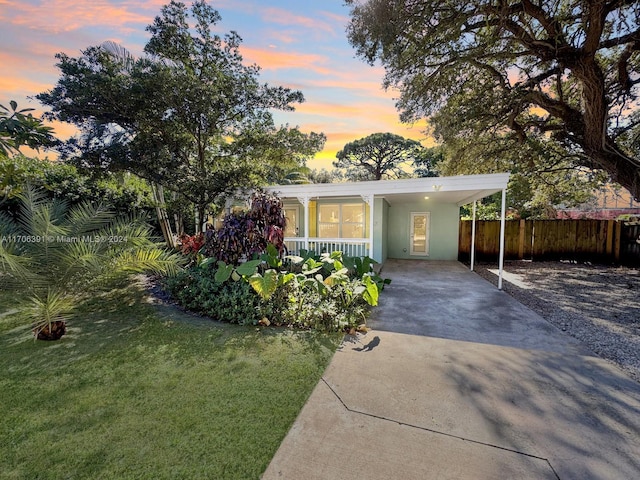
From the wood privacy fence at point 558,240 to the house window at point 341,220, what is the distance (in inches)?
171

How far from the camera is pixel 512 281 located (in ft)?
25.4

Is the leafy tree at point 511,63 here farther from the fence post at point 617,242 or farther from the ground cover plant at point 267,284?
the ground cover plant at point 267,284

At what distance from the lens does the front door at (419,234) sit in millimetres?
11336

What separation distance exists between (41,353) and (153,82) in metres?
5.89

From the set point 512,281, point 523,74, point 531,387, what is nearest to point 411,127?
point 523,74

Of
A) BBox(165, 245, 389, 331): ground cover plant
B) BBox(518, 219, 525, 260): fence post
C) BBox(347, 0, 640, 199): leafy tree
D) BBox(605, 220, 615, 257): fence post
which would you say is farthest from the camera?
BBox(518, 219, 525, 260): fence post

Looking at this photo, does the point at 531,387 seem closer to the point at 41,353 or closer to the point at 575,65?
the point at 41,353

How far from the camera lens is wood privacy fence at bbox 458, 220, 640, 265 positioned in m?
10.2

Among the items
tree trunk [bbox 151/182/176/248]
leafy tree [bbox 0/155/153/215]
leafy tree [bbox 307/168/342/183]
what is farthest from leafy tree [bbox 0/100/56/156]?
leafy tree [bbox 307/168/342/183]

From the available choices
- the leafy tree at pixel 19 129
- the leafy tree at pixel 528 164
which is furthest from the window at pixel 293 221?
the leafy tree at pixel 19 129

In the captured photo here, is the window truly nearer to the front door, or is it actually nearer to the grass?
the front door

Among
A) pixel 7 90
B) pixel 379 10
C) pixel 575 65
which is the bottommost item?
pixel 7 90

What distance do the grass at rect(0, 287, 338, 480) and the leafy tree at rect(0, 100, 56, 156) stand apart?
2.73m

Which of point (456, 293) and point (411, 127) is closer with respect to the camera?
point (456, 293)
